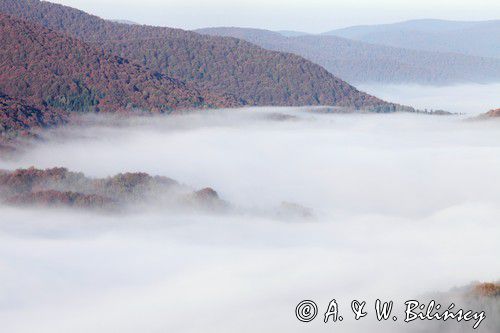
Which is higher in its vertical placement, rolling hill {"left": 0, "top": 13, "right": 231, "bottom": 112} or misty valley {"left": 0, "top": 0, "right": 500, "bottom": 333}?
rolling hill {"left": 0, "top": 13, "right": 231, "bottom": 112}

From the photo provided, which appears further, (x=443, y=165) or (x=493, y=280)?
(x=443, y=165)

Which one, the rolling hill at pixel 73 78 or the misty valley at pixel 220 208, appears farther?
the rolling hill at pixel 73 78

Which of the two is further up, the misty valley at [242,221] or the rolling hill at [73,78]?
the rolling hill at [73,78]

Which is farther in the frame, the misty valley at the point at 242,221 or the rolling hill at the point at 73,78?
the rolling hill at the point at 73,78

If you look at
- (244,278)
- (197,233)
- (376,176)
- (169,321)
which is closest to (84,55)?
(376,176)

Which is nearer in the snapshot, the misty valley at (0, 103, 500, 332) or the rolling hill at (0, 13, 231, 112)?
the misty valley at (0, 103, 500, 332)

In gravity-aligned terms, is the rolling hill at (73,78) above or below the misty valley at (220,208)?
above

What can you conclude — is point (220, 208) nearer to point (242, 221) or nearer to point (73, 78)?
point (242, 221)

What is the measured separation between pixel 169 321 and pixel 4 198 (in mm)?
44733

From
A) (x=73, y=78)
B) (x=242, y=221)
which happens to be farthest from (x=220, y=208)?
(x=73, y=78)

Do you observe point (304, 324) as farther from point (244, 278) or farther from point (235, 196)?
point (235, 196)

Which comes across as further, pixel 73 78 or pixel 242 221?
pixel 73 78

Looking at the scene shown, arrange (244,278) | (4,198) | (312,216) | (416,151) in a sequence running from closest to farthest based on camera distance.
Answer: (244,278)
(4,198)
(312,216)
(416,151)

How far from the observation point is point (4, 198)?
76062 mm
